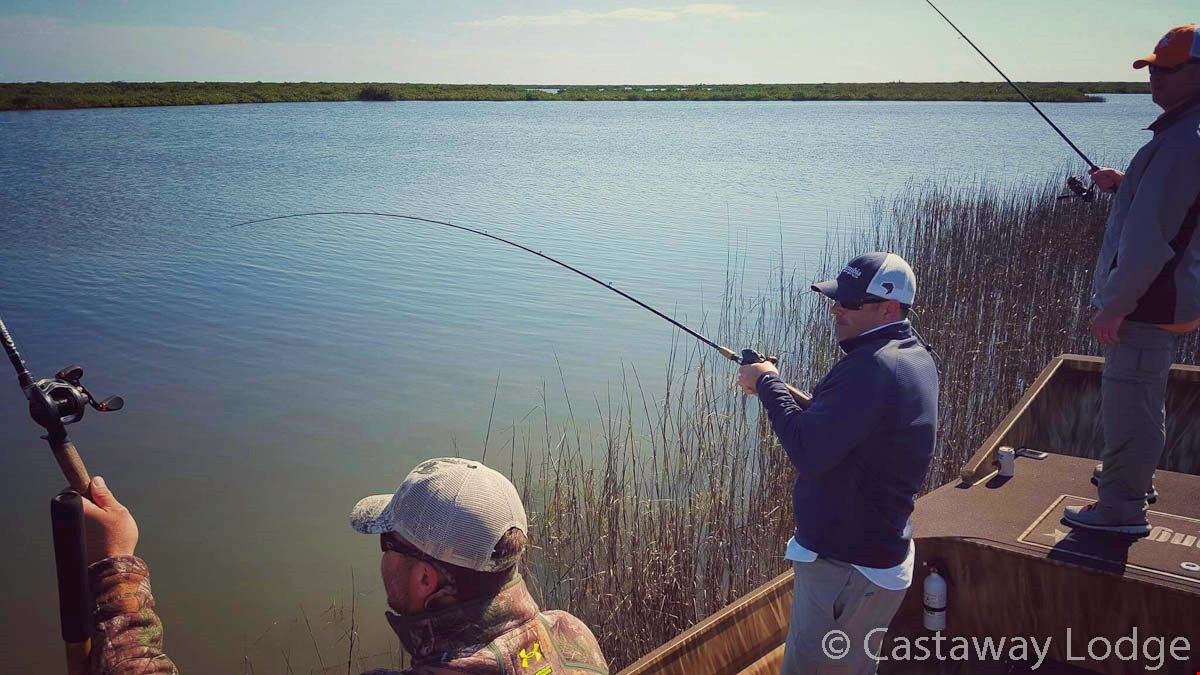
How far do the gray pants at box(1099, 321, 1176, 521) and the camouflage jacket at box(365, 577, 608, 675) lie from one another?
223 centimetres

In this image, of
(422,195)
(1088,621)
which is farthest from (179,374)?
(422,195)

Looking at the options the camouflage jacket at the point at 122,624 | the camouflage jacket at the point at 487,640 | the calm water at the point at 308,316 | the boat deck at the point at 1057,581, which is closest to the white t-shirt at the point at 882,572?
the boat deck at the point at 1057,581

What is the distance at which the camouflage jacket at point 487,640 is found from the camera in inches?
61.2

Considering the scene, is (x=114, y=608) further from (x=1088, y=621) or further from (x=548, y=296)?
(x=548, y=296)

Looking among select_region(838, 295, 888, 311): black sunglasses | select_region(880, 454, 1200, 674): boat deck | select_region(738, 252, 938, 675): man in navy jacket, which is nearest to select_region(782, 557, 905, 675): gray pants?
select_region(738, 252, 938, 675): man in navy jacket

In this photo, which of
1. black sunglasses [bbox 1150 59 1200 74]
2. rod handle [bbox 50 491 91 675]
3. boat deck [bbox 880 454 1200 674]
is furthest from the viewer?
black sunglasses [bbox 1150 59 1200 74]

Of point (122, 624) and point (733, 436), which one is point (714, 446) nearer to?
point (733, 436)

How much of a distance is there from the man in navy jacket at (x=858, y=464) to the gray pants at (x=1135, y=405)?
1021 mm

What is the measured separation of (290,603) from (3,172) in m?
17.3

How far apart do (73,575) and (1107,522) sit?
3047mm

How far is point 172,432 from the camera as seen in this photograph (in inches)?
260

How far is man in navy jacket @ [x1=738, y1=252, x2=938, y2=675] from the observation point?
2.24m

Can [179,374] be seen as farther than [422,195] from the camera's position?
No

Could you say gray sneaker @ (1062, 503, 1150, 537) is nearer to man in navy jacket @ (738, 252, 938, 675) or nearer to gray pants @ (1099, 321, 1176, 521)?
gray pants @ (1099, 321, 1176, 521)
